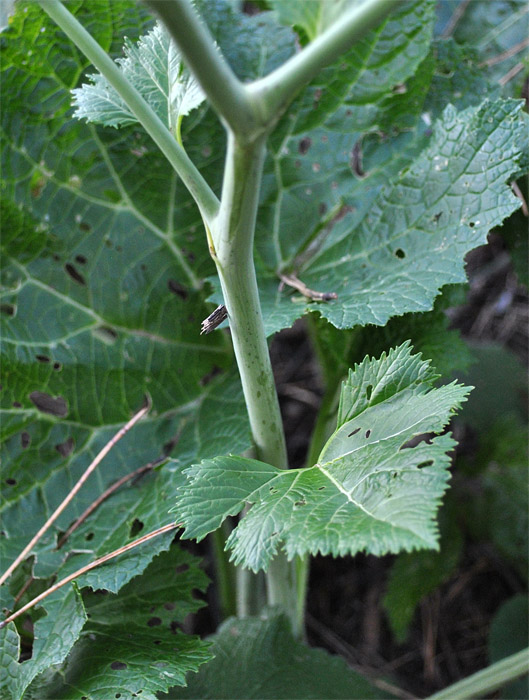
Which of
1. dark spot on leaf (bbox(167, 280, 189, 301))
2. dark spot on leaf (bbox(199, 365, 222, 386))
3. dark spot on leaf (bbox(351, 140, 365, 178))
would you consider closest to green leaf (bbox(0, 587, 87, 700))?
dark spot on leaf (bbox(199, 365, 222, 386))

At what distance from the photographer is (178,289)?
1.30m

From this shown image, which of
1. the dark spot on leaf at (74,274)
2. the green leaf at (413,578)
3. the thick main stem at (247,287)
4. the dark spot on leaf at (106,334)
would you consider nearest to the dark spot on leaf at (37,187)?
the dark spot on leaf at (74,274)

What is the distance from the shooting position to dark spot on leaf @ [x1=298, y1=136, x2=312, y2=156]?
4.08 ft

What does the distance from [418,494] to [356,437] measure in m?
0.17

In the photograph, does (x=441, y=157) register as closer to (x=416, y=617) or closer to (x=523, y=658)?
(x=523, y=658)

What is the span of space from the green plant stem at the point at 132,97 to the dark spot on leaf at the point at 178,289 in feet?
1.85

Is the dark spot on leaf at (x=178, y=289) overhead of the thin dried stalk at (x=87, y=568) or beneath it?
overhead

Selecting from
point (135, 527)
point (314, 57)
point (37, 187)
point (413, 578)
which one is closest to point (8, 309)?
point (37, 187)

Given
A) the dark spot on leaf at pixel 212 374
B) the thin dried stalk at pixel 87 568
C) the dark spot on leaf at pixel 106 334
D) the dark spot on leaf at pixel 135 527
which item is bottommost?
the thin dried stalk at pixel 87 568

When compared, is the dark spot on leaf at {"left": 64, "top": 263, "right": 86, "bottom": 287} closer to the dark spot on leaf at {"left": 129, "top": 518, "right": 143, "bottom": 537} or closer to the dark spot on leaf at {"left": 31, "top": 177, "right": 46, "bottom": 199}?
the dark spot on leaf at {"left": 31, "top": 177, "right": 46, "bottom": 199}

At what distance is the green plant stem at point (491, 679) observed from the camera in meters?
0.98

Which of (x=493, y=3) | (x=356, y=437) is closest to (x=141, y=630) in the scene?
(x=356, y=437)

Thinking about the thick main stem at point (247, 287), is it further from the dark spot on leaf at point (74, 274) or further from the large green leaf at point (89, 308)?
the dark spot on leaf at point (74, 274)

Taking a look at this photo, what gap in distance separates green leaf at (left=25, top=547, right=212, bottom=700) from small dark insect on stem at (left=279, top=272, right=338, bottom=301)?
0.49 m
